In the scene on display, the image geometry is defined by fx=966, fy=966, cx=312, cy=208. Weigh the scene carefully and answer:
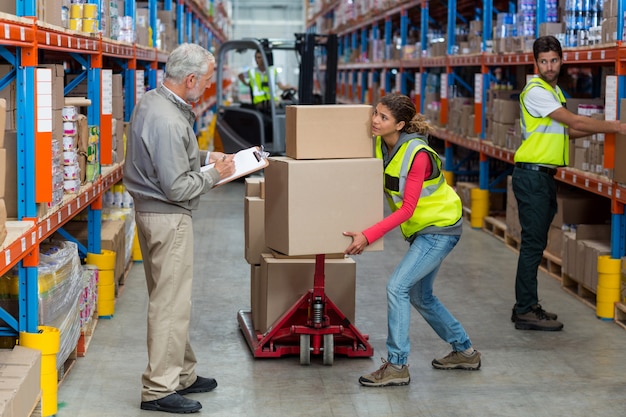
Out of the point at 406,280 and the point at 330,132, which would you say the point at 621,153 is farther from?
the point at 330,132

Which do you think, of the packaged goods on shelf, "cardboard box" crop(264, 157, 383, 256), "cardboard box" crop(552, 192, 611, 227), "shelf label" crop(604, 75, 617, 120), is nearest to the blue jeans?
"cardboard box" crop(264, 157, 383, 256)

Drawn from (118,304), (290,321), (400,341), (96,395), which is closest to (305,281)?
(290,321)

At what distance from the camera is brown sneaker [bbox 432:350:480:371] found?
5.69 metres

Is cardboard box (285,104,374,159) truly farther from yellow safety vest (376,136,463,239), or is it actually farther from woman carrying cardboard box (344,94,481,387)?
yellow safety vest (376,136,463,239)

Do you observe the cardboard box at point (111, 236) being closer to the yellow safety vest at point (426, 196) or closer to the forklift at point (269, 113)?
the yellow safety vest at point (426, 196)

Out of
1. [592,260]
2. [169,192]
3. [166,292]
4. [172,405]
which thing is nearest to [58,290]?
[166,292]

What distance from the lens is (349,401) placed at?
16.9 ft

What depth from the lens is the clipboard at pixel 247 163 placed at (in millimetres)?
4824

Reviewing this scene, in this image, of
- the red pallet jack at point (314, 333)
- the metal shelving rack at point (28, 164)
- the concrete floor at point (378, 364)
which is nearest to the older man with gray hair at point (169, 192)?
the concrete floor at point (378, 364)

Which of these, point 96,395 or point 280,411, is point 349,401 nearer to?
point 280,411

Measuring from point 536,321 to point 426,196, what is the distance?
194cm

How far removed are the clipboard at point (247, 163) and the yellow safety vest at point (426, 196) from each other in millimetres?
716

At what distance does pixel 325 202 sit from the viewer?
507 centimetres

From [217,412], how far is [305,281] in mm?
1267
